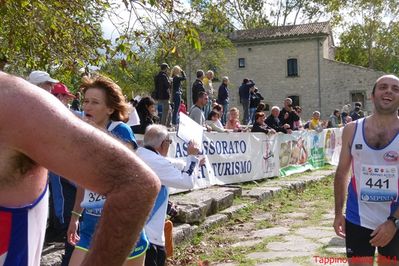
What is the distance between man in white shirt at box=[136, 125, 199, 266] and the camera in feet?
14.4

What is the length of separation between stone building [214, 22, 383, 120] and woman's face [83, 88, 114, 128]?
45284mm

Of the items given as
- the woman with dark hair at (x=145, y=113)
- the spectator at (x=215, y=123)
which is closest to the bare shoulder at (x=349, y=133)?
the woman with dark hair at (x=145, y=113)

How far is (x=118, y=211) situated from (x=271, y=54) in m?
50.7

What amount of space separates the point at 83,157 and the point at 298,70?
164ft

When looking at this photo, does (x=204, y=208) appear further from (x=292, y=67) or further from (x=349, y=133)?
(x=292, y=67)

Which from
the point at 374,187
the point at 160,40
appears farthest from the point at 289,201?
the point at 374,187

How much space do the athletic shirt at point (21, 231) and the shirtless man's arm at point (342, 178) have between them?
3420mm

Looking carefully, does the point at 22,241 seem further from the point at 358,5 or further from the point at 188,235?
the point at 358,5

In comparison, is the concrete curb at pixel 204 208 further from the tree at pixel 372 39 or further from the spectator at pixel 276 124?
the tree at pixel 372 39

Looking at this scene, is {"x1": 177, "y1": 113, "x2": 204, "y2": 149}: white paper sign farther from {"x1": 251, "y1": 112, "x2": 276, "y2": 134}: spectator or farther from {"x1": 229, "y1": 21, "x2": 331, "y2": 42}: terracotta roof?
{"x1": 229, "y1": 21, "x2": 331, "y2": 42}: terracotta roof

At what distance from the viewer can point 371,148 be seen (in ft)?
14.9

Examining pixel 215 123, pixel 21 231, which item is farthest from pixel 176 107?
pixel 21 231

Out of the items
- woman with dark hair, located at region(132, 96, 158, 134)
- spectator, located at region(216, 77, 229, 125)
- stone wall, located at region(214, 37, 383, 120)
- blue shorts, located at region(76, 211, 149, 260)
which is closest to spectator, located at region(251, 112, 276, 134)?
spectator, located at region(216, 77, 229, 125)

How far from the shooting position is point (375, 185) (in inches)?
179
